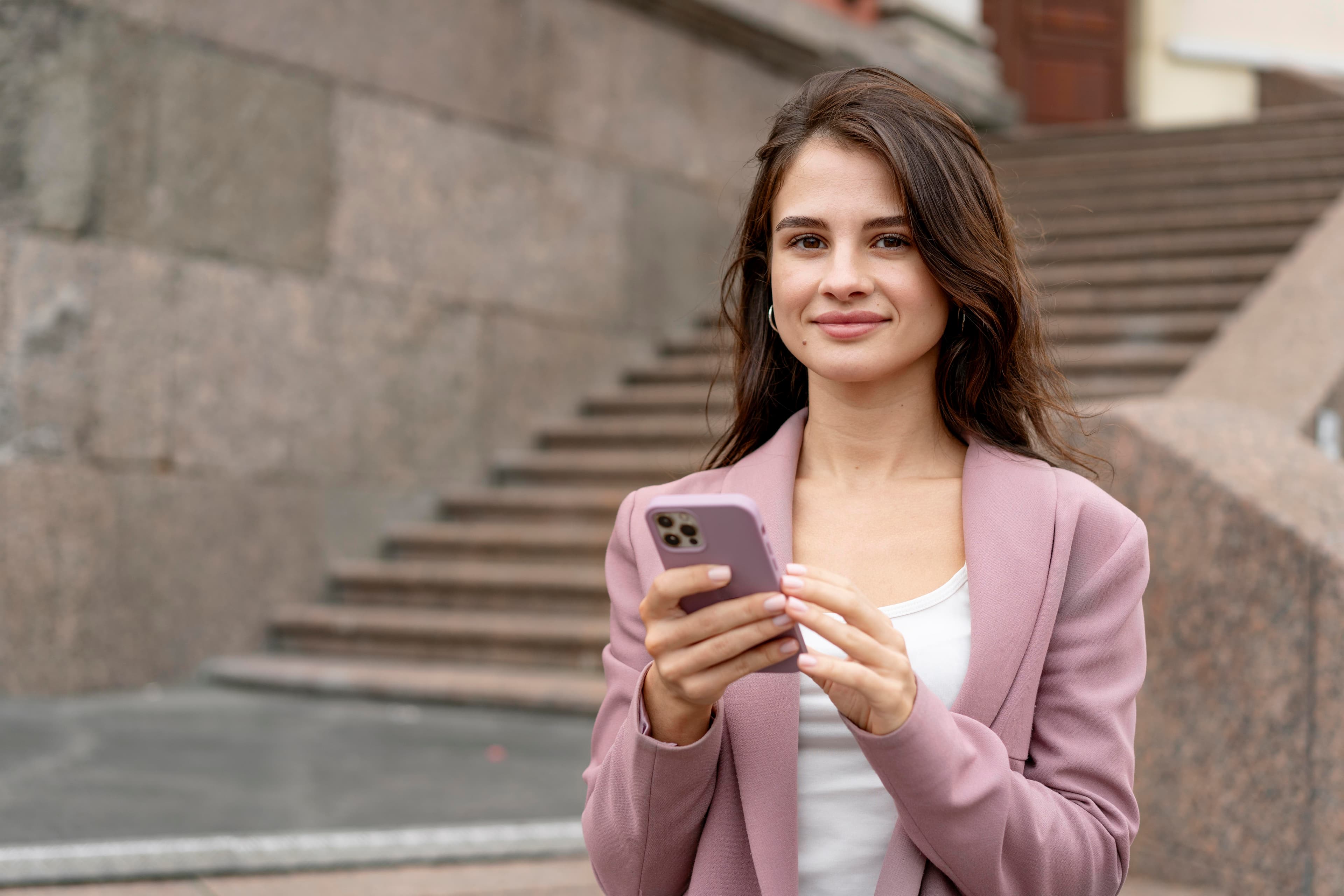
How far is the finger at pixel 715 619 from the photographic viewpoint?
148 centimetres

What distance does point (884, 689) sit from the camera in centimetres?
150

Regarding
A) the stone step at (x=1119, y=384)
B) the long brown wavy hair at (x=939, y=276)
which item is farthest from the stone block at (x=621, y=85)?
the long brown wavy hair at (x=939, y=276)

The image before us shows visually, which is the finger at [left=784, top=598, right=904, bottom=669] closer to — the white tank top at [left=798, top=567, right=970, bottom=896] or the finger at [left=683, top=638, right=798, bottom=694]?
the finger at [left=683, top=638, right=798, bottom=694]

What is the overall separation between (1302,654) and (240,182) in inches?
225

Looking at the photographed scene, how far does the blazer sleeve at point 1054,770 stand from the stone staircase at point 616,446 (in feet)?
14.4

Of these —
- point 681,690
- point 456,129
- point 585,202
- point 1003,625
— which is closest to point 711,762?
point 681,690

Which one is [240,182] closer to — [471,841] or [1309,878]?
[471,841]

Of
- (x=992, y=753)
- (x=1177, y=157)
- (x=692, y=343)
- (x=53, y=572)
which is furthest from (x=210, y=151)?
(x=1177, y=157)

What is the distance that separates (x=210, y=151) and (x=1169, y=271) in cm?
537

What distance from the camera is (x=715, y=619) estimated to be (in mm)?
1504

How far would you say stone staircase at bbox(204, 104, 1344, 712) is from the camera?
689cm

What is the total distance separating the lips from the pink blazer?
0.79ft

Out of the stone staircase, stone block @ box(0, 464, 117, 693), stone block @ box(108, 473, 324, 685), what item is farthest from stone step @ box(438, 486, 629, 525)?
stone block @ box(0, 464, 117, 693)

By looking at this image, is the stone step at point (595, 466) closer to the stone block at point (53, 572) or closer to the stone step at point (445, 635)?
the stone step at point (445, 635)
